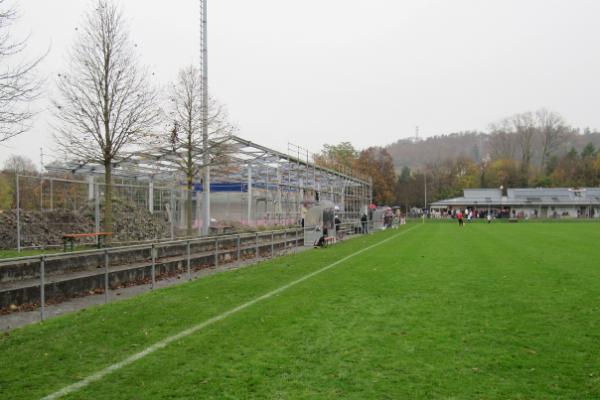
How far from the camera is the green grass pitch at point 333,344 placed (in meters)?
5.04

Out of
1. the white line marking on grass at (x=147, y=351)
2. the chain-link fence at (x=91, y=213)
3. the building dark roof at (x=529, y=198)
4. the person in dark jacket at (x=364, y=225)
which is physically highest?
the building dark roof at (x=529, y=198)

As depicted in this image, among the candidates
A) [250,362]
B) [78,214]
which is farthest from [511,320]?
[78,214]

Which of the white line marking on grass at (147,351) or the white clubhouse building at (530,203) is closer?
the white line marking on grass at (147,351)

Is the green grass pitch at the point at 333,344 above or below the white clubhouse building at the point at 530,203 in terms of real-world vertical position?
below

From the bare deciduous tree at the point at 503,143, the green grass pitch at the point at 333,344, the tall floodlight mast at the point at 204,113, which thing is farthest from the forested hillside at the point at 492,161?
the green grass pitch at the point at 333,344

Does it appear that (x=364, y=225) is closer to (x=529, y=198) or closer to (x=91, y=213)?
(x=91, y=213)

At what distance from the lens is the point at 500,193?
9256 centimetres

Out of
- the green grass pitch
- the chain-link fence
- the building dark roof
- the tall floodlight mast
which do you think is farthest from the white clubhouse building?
the green grass pitch

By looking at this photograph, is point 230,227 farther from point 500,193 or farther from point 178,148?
point 500,193

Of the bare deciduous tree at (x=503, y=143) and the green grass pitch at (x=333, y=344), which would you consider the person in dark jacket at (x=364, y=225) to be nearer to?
the green grass pitch at (x=333, y=344)

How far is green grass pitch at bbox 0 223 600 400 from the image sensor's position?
5035 millimetres

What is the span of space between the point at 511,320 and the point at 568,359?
2112 mm

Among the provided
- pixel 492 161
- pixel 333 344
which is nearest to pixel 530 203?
pixel 492 161

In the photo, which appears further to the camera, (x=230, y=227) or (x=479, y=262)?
(x=230, y=227)
